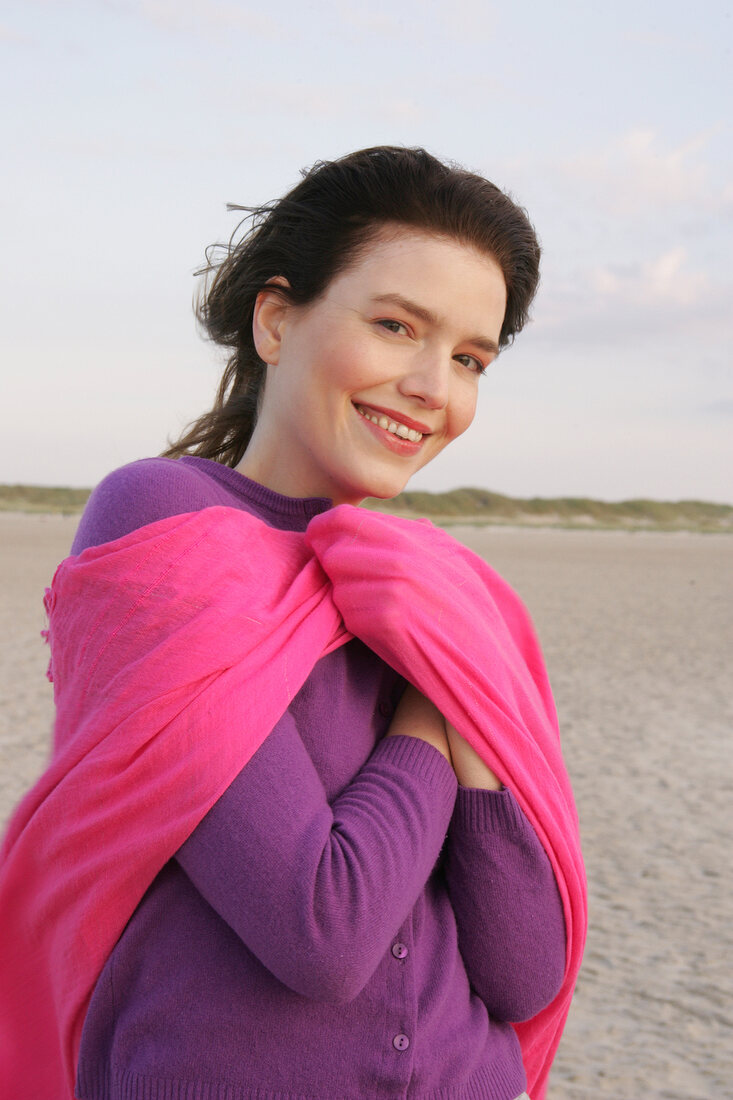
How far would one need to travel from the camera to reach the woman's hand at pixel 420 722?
1.38 meters

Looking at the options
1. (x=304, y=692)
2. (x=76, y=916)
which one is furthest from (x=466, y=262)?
(x=76, y=916)

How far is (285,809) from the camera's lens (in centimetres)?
118

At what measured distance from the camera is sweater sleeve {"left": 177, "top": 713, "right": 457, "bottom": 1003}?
1.14 metres

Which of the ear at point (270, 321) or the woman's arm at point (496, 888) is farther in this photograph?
the ear at point (270, 321)

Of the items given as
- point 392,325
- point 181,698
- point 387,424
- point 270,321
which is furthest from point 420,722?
point 270,321

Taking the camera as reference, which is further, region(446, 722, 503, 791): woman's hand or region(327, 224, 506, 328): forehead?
region(327, 224, 506, 328): forehead

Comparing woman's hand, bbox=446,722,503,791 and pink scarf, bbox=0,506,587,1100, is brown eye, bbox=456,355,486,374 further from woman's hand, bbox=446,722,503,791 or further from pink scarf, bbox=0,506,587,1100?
woman's hand, bbox=446,722,503,791

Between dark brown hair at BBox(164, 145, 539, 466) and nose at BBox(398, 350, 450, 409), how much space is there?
19 cm

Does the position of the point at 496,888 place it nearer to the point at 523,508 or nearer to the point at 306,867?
the point at 306,867

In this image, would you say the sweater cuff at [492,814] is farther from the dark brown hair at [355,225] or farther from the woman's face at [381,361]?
the dark brown hair at [355,225]

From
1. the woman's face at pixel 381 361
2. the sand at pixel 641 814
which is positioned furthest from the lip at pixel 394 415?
the sand at pixel 641 814

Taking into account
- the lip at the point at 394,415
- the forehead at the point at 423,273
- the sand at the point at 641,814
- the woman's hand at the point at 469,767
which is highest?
the forehead at the point at 423,273

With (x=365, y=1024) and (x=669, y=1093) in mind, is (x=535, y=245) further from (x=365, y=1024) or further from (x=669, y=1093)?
(x=669, y=1093)

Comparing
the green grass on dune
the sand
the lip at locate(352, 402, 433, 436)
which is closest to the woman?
the lip at locate(352, 402, 433, 436)
